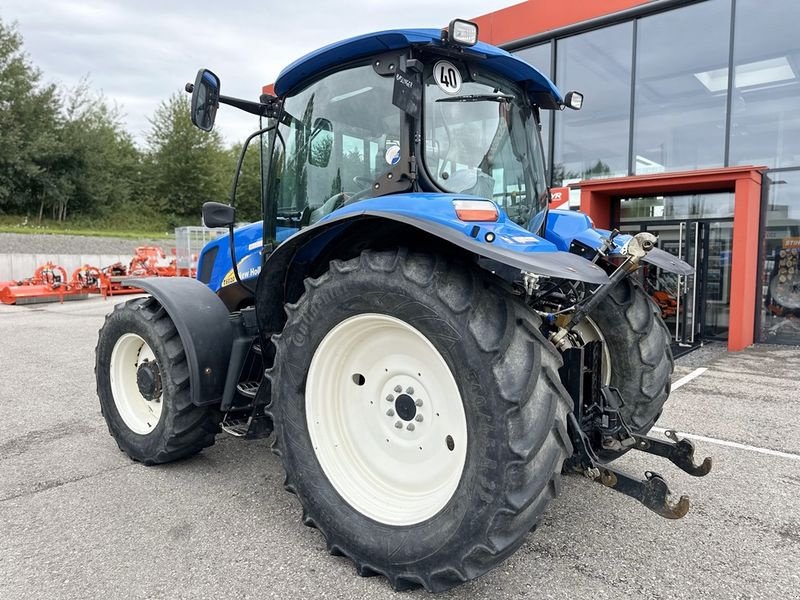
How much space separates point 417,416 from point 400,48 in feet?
5.43

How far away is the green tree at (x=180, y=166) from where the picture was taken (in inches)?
1401

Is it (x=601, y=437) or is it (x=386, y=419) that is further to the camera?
(x=601, y=437)

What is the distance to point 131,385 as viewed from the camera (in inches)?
147

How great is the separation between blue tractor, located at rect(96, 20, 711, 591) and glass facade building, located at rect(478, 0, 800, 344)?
756 centimetres

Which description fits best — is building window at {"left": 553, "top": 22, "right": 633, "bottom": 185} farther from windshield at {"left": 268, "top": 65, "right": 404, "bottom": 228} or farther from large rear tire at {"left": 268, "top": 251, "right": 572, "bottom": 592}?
large rear tire at {"left": 268, "top": 251, "right": 572, "bottom": 592}

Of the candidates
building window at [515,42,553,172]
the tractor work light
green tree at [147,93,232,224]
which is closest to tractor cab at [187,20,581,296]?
the tractor work light

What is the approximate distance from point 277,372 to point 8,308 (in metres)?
14.6

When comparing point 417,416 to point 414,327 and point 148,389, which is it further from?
point 148,389

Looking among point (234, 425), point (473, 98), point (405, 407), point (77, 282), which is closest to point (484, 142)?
point (473, 98)

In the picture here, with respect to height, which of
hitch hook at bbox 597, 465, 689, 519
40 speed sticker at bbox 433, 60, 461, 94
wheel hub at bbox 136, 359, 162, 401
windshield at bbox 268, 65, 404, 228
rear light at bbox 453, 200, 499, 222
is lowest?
hitch hook at bbox 597, 465, 689, 519

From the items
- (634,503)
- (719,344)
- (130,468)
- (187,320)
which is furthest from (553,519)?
(719,344)

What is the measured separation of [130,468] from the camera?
3500mm

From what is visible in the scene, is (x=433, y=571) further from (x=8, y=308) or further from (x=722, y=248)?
(x=8, y=308)

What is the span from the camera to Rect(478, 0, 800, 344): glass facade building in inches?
368
